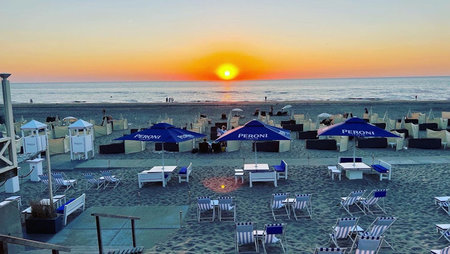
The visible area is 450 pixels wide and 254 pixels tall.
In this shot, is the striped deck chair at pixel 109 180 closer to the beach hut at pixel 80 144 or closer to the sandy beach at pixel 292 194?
the sandy beach at pixel 292 194

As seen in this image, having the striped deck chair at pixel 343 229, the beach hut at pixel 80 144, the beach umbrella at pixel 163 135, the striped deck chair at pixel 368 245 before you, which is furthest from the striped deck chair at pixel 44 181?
the striped deck chair at pixel 368 245

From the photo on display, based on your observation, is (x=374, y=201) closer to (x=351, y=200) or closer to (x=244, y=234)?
(x=351, y=200)

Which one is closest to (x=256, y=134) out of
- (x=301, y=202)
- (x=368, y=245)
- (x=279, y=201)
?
(x=279, y=201)

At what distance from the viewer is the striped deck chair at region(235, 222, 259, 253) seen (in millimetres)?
7234

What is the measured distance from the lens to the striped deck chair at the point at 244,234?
7.23 meters

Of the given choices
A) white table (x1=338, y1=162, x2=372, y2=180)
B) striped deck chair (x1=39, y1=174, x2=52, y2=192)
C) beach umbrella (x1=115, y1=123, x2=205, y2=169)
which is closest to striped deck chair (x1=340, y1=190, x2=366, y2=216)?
white table (x1=338, y1=162, x2=372, y2=180)

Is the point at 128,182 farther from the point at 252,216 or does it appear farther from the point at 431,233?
the point at 431,233

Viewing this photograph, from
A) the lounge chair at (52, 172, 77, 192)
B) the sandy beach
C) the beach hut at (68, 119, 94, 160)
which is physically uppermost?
the beach hut at (68, 119, 94, 160)

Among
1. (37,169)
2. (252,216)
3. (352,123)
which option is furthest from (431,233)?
(37,169)

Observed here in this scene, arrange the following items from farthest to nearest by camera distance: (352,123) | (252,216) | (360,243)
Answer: (352,123)
(252,216)
(360,243)

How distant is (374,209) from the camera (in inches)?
384

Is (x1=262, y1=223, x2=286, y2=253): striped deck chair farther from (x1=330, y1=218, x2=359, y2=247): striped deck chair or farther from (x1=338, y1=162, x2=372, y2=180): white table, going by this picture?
(x1=338, y1=162, x2=372, y2=180): white table

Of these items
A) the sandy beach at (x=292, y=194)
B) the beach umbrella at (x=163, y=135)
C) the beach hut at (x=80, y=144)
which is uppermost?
the beach umbrella at (x=163, y=135)

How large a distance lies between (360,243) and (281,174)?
6907 millimetres
